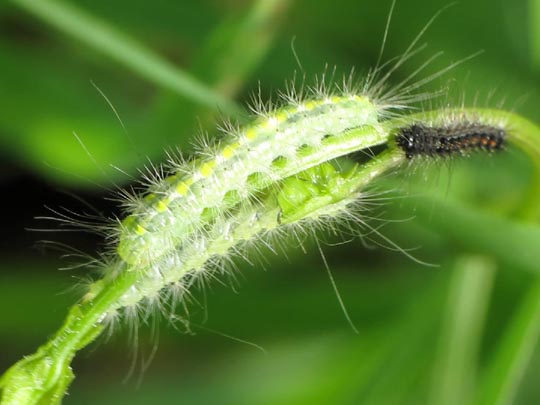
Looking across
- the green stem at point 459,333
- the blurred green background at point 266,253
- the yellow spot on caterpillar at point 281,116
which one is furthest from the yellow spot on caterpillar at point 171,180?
the green stem at point 459,333

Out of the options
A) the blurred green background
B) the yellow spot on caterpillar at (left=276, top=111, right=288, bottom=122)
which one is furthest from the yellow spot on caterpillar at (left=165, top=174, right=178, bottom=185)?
the blurred green background

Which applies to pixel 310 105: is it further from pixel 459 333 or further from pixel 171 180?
pixel 459 333

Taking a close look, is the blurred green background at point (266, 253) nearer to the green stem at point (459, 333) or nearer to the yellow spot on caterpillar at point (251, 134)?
the green stem at point (459, 333)

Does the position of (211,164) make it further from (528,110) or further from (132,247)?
(528,110)

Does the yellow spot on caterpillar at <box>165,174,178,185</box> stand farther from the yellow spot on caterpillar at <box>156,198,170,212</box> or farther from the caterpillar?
the caterpillar

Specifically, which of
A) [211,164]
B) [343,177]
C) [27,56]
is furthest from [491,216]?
[27,56]

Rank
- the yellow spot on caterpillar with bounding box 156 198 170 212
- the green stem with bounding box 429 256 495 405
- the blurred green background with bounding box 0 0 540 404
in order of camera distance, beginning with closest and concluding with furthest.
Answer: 1. the yellow spot on caterpillar with bounding box 156 198 170 212
2. the blurred green background with bounding box 0 0 540 404
3. the green stem with bounding box 429 256 495 405

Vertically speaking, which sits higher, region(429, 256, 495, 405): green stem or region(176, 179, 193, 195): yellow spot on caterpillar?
region(429, 256, 495, 405): green stem
